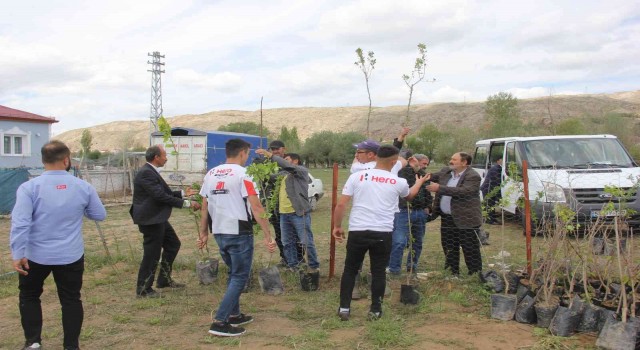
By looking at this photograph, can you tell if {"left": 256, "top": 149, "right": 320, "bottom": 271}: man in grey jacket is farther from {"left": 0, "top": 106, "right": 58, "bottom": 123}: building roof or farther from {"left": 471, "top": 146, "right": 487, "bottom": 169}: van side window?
{"left": 0, "top": 106, "right": 58, "bottom": 123}: building roof

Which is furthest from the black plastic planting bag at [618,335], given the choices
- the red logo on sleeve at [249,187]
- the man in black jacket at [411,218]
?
the red logo on sleeve at [249,187]

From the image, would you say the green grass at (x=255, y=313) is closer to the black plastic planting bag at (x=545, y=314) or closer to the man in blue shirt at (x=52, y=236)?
the black plastic planting bag at (x=545, y=314)

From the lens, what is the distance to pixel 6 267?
7.07 m

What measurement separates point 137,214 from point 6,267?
128 inches

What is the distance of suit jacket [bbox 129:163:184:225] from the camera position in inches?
204

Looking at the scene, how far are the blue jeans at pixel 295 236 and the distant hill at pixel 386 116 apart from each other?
176 ft

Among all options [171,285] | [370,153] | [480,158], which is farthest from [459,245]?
[480,158]

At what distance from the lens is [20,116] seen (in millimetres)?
26094

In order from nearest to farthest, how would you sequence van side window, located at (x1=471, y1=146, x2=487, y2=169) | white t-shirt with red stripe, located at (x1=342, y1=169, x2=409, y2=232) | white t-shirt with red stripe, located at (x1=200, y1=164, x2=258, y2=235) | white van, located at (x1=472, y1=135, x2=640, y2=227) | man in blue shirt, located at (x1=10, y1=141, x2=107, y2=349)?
1. man in blue shirt, located at (x1=10, y1=141, x2=107, y2=349)
2. white t-shirt with red stripe, located at (x1=200, y1=164, x2=258, y2=235)
3. white t-shirt with red stripe, located at (x1=342, y1=169, x2=409, y2=232)
4. white van, located at (x1=472, y1=135, x2=640, y2=227)
5. van side window, located at (x1=471, y1=146, x2=487, y2=169)

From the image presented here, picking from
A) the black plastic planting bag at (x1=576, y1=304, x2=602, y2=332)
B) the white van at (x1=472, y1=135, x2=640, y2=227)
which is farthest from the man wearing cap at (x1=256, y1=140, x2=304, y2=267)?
the white van at (x1=472, y1=135, x2=640, y2=227)

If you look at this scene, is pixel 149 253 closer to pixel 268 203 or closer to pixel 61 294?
pixel 268 203

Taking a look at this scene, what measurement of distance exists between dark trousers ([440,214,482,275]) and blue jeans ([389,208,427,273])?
11.3 inches

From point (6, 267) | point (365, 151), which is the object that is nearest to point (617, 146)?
point (365, 151)

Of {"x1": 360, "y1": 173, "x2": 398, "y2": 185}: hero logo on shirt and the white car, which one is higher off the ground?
{"x1": 360, "y1": 173, "x2": 398, "y2": 185}: hero logo on shirt
